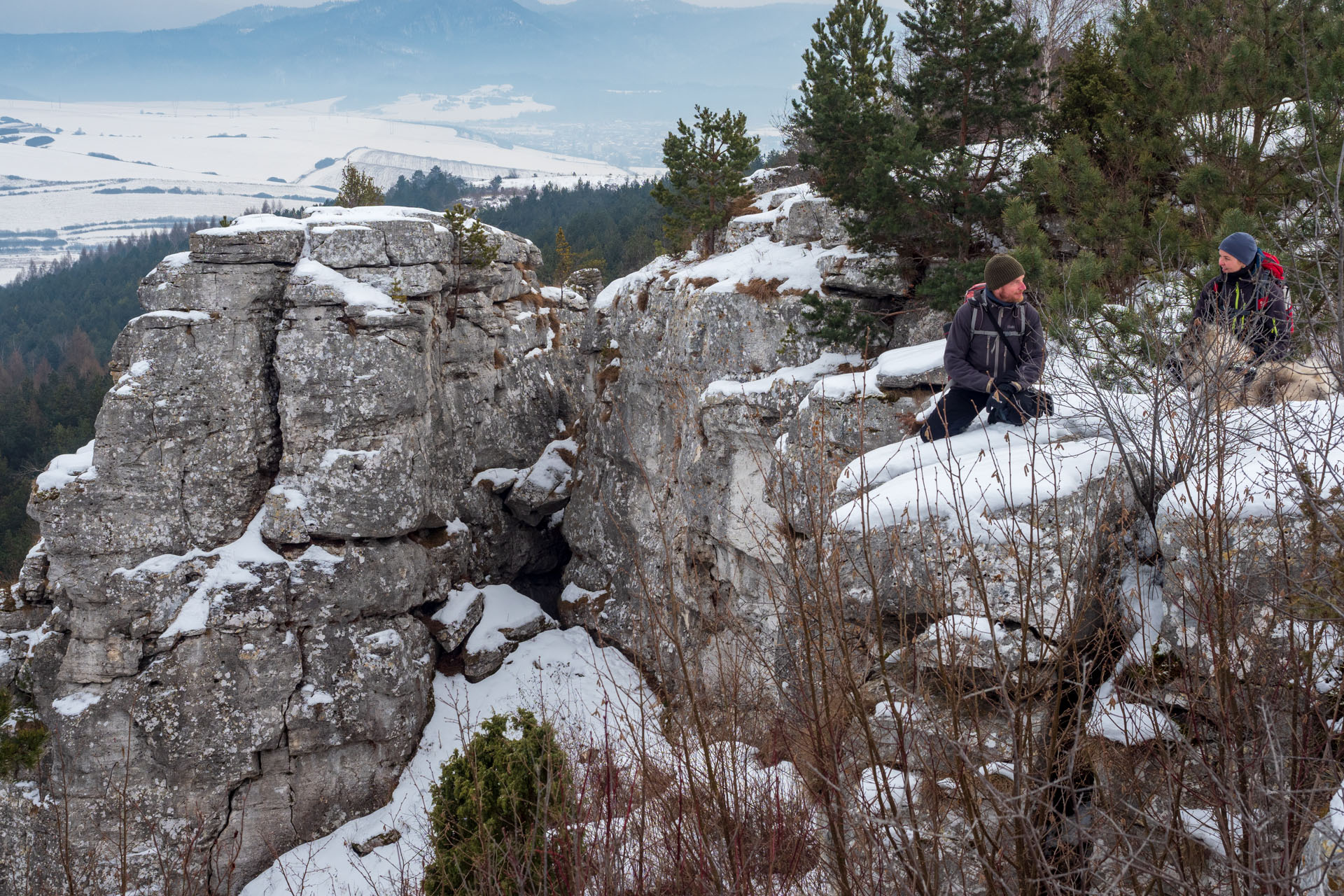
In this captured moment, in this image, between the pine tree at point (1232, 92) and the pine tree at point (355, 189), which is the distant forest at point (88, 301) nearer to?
the pine tree at point (355, 189)

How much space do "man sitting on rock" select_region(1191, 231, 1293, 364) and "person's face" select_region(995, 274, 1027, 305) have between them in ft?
4.73

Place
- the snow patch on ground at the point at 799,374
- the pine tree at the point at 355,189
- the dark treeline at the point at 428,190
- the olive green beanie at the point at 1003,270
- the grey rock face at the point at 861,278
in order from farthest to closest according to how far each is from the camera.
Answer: the dark treeline at the point at 428,190 < the pine tree at the point at 355,189 < the snow patch on ground at the point at 799,374 < the grey rock face at the point at 861,278 < the olive green beanie at the point at 1003,270

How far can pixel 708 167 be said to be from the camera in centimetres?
1892

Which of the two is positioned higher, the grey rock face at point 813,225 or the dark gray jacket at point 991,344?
Answer: the grey rock face at point 813,225

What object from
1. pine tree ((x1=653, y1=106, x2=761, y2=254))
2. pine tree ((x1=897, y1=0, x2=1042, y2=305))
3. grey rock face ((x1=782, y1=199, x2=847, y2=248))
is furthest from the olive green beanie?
pine tree ((x1=653, y1=106, x2=761, y2=254))

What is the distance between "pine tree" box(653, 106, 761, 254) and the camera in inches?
734

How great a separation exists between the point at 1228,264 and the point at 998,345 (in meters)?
1.96

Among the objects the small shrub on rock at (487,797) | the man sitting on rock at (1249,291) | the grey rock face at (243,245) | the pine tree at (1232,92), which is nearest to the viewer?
the man sitting on rock at (1249,291)

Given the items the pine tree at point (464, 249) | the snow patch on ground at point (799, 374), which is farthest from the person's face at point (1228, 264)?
the pine tree at point (464, 249)

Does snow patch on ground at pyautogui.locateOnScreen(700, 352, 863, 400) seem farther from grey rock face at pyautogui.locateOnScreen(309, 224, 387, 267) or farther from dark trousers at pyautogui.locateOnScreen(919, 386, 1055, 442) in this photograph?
grey rock face at pyautogui.locateOnScreen(309, 224, 387, 267)

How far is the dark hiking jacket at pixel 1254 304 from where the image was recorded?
20.4 ft

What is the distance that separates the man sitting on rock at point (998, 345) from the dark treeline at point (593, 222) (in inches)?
580

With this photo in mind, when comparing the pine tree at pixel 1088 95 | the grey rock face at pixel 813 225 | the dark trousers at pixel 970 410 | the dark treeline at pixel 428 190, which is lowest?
the dark trousers at pixel 970 410

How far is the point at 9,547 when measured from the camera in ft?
108
